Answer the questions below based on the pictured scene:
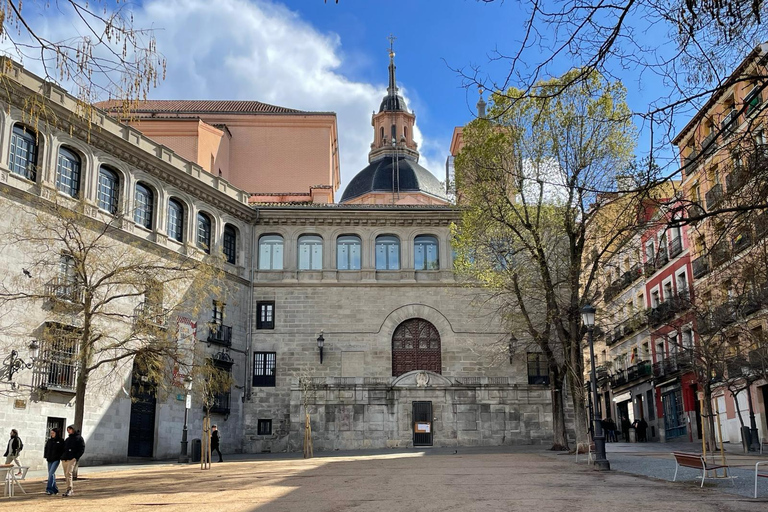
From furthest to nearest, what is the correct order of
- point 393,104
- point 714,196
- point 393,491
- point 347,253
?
1. point 393,104
2. point 347,253
3. point 393,491
4. point 714,196

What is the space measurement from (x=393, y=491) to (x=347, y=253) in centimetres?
2397

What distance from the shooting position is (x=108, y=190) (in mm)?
29406

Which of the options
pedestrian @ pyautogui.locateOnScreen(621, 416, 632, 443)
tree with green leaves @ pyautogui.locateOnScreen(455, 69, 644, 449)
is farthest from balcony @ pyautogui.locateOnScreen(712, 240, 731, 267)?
pedestrian @ pyautogui.locateOnScreen(621, 416, 632, 443)

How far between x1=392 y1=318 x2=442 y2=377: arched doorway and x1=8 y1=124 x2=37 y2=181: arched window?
1749 centimetres

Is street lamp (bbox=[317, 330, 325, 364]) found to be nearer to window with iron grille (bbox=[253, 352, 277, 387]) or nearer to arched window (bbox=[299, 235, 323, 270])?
window with iron grille (bbox=[253, 352, 277, 387])

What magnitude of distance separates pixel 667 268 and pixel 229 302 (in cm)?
2169

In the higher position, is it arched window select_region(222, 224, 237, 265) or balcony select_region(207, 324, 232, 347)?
arched window select_region(222, 224, 237, 265)

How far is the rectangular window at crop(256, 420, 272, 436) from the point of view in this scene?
34.3 m

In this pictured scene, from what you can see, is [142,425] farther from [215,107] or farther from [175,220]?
[215,107]

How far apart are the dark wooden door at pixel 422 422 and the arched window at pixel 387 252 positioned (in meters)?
7.36

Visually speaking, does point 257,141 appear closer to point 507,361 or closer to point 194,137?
point 194,137

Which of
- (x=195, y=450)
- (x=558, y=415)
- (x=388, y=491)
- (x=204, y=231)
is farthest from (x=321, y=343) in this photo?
(x=388, y=491)

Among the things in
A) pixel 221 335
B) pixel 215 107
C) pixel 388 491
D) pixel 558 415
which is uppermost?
pixel 215 107

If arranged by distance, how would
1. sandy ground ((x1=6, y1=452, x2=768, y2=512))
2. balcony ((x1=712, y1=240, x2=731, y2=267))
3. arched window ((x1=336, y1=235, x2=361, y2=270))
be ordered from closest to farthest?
balcony ((x1=712, y1=240, x2=731, y2=267)), sandy ground ((x1=6, y1=452, x2=768, y2=512)), arched window ((x1=336, y1=235, x2=361, y2=270))
